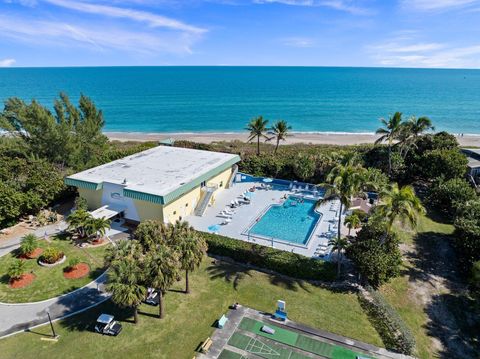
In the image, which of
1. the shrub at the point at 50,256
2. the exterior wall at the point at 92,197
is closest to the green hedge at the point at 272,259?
the shrub at the point at 50,256

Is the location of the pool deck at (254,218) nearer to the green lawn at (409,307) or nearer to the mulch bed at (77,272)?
the green lawn at (409,307)

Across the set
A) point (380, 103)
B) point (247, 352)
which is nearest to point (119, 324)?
point (247, 352)

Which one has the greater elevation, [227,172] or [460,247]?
[227,172]

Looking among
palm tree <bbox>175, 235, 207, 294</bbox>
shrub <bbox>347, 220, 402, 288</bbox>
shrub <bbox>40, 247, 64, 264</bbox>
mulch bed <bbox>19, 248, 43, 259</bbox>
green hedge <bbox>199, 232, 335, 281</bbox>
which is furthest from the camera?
mulch bed <bbox>19, 248, 43, 259</bbox>

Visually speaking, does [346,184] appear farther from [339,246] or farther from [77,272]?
[77,272]

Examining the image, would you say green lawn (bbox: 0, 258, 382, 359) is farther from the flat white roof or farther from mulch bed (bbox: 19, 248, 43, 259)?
the flat white roof

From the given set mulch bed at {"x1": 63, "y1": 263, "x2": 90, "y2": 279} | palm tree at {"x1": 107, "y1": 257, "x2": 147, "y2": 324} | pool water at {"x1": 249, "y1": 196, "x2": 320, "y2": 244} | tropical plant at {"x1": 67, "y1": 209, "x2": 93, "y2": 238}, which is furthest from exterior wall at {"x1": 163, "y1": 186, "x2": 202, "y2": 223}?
palm tree at {"x1": 107, "y1": 257, "x2": 147, "y2": 324}

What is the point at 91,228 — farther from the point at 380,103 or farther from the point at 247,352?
the point at 380,103

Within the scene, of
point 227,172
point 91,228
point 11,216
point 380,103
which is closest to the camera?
point 91,228
